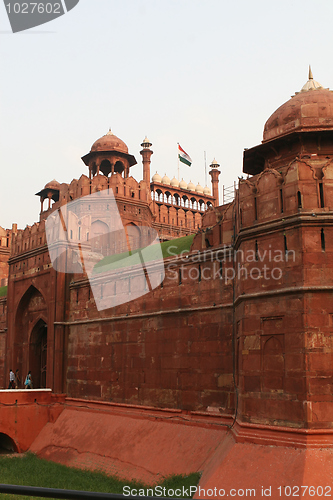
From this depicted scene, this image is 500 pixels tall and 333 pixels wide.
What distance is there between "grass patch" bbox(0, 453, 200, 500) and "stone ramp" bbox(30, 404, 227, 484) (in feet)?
0.90

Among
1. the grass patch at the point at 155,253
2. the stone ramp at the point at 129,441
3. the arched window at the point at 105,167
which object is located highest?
the arched window at the point at 105,167

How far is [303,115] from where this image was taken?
1241 cm

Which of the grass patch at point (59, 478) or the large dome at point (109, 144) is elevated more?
the large dome at point (109, 144)

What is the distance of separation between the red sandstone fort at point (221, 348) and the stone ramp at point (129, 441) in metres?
0.05

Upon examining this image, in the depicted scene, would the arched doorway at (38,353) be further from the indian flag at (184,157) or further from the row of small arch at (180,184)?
the row of small arch at (180,184)

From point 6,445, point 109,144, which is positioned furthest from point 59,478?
point 109,144

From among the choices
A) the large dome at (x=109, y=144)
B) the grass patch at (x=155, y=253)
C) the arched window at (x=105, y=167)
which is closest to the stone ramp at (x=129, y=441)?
the grass patch at (x=155, y=253)

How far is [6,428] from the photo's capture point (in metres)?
17.8

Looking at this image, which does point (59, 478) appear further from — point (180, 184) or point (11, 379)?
point (180, 184)

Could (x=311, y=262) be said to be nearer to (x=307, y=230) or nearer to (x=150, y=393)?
(x=307, y=230)

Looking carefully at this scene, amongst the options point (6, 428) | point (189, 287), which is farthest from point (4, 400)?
point (189, 287)

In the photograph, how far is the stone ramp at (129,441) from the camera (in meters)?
12.1

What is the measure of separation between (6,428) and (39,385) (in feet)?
12.0

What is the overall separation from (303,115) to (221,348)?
6253 millimetres
